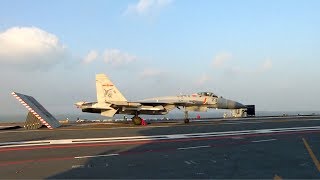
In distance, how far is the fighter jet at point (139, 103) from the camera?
140 ft

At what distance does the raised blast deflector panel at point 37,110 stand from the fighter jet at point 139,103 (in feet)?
16.3

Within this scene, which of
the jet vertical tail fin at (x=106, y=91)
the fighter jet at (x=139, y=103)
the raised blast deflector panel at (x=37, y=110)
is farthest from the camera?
the jet vertical tail fin at (x=106, y=91)

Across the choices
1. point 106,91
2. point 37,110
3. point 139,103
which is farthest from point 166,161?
point 106,91

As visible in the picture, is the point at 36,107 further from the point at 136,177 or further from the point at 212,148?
the point at 136,177

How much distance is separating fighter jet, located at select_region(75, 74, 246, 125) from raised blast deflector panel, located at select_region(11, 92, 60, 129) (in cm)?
496

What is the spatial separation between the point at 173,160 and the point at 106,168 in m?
3.19

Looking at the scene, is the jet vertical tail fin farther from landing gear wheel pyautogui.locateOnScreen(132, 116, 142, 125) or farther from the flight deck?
the flight deck

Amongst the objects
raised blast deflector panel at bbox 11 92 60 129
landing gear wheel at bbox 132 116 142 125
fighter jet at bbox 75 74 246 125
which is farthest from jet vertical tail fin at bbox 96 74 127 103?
raised blast deflector panel at bbox 11 92 60 129

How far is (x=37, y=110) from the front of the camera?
36.8 meters

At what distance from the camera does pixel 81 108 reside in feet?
144

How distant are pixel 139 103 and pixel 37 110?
11.6 m

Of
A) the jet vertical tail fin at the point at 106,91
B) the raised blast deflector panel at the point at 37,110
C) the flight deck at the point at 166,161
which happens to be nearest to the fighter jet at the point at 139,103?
the jet vertical tail fin at the point at 106,91

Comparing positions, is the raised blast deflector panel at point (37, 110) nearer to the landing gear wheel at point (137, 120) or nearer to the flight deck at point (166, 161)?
the landing gear wheel at point (137, 120)

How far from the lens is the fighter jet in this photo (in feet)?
140
